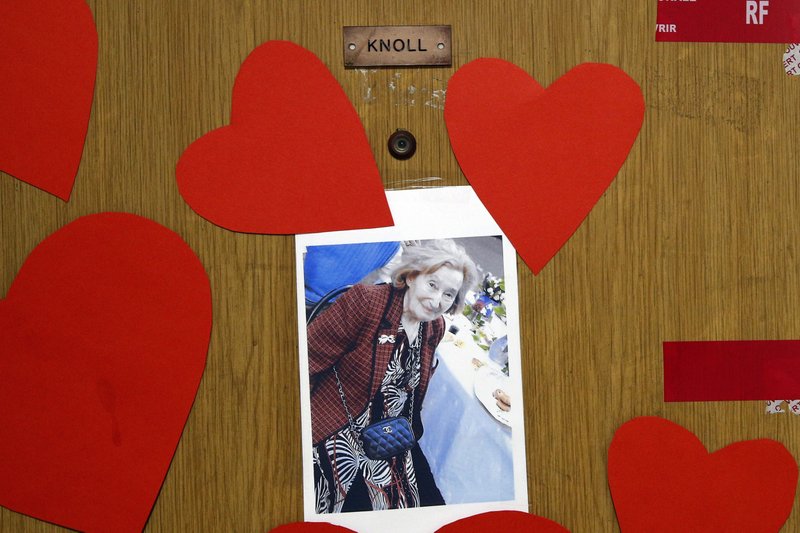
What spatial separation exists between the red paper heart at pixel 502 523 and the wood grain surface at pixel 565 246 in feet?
0.05

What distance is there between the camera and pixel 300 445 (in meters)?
0.66

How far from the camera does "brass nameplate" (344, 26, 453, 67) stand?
25.9 inches

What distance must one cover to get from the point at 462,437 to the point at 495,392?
0.19 ft

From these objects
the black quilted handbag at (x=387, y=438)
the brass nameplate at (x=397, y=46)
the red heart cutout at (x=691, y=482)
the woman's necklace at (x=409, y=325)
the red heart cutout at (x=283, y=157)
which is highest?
the brass nameplate at (x=397, y=46)

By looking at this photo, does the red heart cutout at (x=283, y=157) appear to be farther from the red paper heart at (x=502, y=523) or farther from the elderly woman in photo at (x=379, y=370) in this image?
the red paper heart at (x=502, y=523)

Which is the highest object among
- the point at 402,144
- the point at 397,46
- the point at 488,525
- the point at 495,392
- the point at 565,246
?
the point at 397,46

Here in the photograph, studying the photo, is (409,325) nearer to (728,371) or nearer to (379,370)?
(379,370)

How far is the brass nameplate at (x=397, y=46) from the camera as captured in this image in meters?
0.66

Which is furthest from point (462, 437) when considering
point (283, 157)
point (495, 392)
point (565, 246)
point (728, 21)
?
point (728, 21)

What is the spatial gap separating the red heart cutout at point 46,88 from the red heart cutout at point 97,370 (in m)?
0.07

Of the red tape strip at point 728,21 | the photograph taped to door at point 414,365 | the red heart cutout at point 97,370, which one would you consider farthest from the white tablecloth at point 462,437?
the red tape strip at point 728,21

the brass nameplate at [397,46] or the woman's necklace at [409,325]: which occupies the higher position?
the brass nameplate at [397,46]

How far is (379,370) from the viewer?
663 millimetres

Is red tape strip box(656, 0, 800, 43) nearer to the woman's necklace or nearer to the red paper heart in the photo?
the woman's necklace
